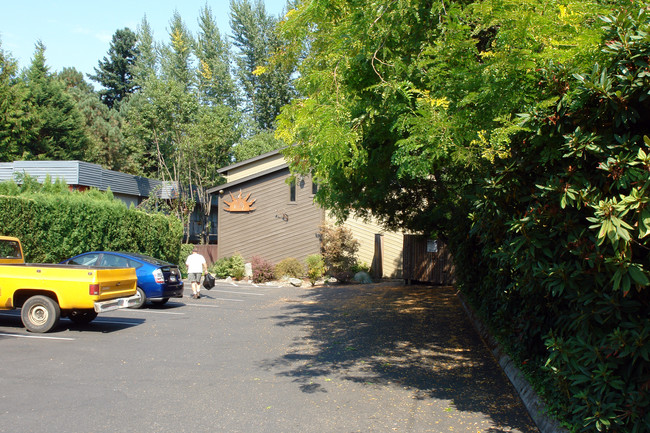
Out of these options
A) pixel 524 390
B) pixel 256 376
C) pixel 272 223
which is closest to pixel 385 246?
pixel 272 223

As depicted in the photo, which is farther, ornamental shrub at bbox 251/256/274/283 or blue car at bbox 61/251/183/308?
ornamental shrub at bbox 251/256/274/283

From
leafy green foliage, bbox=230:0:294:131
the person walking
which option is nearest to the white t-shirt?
the person walking

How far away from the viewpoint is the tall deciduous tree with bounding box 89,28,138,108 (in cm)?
5638

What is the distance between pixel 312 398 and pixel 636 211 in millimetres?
4386

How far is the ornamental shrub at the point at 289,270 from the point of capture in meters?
23.6

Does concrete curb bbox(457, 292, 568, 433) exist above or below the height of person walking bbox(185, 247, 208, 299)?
below

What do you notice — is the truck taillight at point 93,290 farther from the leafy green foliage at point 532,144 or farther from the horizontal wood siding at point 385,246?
the horizontal wood siding at point 385,246

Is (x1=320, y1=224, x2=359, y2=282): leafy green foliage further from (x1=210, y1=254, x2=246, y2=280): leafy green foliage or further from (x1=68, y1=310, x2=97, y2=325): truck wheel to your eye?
(x1=68, y1=310, x2=97, y2=325): truck wheel

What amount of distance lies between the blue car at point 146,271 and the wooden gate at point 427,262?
907cm

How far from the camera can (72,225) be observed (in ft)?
57.0

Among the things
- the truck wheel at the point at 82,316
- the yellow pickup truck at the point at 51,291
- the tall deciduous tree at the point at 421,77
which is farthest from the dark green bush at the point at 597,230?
the truck wheel at the point at 82,316

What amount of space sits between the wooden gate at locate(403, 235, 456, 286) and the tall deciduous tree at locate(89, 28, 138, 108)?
45.1 metres

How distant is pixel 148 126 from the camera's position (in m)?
34.5

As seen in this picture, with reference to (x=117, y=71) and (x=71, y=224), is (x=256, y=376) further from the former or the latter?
(x=117, y=71)
